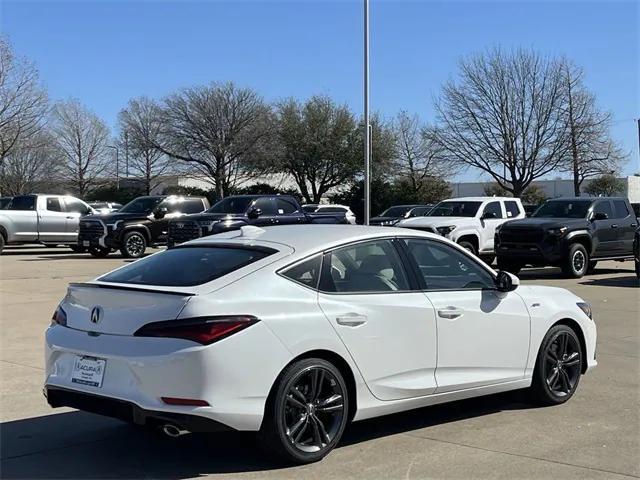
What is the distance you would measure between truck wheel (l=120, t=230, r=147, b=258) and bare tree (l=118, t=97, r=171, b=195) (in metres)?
29.9

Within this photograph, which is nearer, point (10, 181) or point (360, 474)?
point (360, 474)

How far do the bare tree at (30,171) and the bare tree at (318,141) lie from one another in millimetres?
16439

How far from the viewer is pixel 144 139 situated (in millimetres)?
53906

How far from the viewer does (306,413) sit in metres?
5.05

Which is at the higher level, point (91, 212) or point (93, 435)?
point (91, 212)

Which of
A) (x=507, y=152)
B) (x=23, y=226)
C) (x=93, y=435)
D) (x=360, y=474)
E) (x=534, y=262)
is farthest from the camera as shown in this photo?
(x=507, y=152)

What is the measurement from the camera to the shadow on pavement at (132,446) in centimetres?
501

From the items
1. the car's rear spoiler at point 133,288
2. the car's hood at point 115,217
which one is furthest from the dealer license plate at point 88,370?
the car's hood at point 115,217

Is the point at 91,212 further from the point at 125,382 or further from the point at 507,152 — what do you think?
the point at 507,152

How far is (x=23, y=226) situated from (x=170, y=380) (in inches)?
857

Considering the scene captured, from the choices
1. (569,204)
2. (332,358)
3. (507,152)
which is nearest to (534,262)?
(569,204)

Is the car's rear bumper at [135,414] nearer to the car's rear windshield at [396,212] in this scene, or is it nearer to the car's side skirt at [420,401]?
the car's side skirt at [420,401]

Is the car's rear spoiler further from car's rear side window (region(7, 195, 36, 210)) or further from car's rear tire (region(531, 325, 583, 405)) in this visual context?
car's rear side window (region(7, 195, 36, 210))

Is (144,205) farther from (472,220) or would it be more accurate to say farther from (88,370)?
(88,370)
